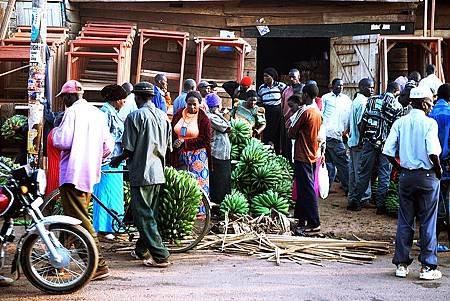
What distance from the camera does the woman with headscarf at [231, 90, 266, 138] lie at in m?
11.3

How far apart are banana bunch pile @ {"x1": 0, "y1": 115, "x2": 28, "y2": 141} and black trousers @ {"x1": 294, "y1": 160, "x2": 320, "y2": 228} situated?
5070mm

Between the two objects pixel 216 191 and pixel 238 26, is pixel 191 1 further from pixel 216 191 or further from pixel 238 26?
pixel 216 191

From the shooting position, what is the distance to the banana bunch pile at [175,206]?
7926 millimetres

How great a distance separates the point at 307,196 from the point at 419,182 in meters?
2.31

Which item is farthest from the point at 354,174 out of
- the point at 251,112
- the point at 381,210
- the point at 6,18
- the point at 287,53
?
the point at 287,53

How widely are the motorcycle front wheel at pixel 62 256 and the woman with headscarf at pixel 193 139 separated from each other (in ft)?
10.8

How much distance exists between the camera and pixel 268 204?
371 inches

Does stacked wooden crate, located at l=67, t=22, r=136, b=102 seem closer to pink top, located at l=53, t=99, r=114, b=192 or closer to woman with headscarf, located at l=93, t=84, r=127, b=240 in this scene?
woman with headscarf, located at l=93, t=84, r=127, b=240

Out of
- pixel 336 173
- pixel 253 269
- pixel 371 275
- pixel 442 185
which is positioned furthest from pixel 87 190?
pixel 336 173

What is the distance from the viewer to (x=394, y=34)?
14859 mm

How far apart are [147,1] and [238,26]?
2.00 metres

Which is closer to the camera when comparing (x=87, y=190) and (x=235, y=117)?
(x=87, y=190)

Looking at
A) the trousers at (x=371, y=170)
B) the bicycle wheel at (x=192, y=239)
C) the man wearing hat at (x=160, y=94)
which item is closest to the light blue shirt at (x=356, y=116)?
the trousers at (x=371, y=170)

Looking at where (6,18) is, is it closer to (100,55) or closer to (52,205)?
(100,55)
